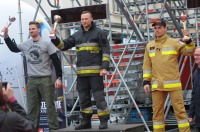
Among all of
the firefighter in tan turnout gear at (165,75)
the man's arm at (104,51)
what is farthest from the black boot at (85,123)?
the firefighter in tan turnout gear at (165,75)

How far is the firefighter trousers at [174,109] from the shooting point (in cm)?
906

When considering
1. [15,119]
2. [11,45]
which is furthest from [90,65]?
[15,119]

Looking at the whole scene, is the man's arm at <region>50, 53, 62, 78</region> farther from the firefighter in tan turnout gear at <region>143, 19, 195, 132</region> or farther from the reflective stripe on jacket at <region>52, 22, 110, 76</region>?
the firefighter in tan turnout gear at <region>143, 19, 195, 132</region>

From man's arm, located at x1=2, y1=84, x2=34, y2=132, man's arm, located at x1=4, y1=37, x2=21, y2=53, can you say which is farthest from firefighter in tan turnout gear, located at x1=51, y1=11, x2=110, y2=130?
man's arm, located at x1=2, y1=84, x2=34, y2=132

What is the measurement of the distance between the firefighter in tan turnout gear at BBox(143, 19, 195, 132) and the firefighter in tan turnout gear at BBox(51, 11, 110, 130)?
75cm

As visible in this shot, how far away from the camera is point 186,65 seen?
547 inches

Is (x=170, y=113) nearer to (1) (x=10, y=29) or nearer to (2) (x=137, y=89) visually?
(2) (x=137, y=89)

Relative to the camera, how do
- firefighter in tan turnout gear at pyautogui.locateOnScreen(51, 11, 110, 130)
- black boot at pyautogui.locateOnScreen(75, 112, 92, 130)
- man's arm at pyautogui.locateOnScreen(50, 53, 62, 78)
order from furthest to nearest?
man's arm at pyautogui.locateOnScreen(50, 53, 62, 78)
black boot at pyautogui.locateOnScreen(75, 112, 92, 130)
firefighter in tan turnout gear at pyautogui.locateOnScreen(51, 11, 110, 130)

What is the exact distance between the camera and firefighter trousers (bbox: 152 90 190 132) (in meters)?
9.06

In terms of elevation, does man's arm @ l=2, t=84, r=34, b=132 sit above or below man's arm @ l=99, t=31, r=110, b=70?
below

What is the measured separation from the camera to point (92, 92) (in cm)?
918

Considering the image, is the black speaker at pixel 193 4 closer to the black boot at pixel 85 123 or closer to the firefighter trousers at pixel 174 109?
the firefighter trousers at pixel 174 109

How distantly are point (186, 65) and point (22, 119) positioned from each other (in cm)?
862

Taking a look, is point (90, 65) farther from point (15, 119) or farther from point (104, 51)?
point (15, 119)
